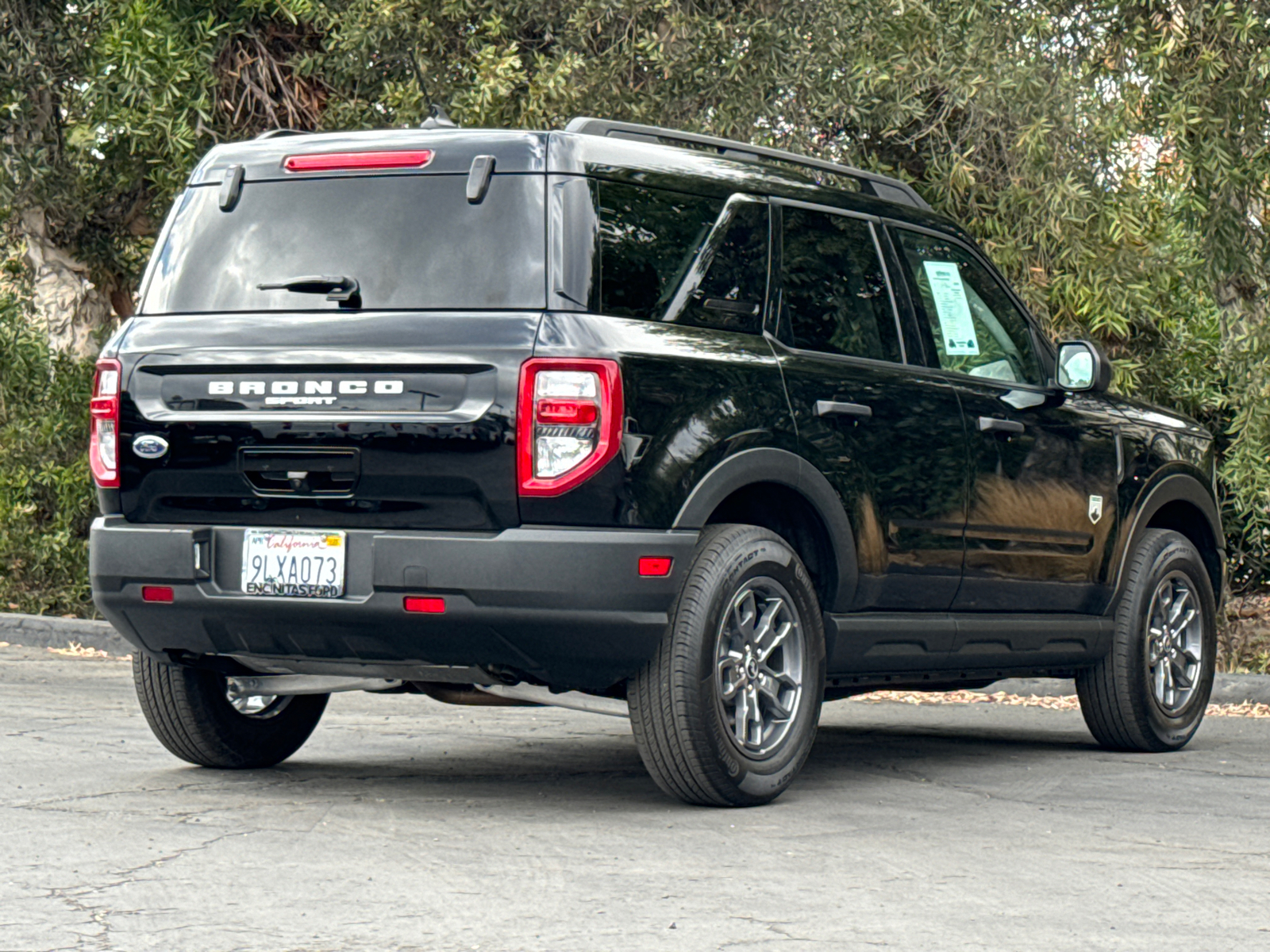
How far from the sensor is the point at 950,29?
10914mm

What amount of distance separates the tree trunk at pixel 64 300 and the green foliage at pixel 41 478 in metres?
0.39

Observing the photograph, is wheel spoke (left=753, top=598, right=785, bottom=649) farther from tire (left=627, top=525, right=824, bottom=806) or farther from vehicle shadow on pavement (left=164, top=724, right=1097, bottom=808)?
vehicle shadow on pavement (left=164, top=724, right=1097, bottom=808)

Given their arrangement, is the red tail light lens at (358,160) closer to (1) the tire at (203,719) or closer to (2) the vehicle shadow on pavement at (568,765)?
(1) the tire at (203,719)

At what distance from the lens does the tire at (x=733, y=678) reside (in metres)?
5.73

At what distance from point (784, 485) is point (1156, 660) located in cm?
270

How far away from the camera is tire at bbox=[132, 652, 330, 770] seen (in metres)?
6.61

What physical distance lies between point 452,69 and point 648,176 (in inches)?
261

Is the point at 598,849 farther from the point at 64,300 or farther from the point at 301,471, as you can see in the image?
the point at 64,300

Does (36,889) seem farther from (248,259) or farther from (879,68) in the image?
(879,68)

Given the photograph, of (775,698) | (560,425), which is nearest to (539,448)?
(560,425)

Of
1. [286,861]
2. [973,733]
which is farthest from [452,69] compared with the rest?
[286,861]

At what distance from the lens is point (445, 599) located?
549 centimetres

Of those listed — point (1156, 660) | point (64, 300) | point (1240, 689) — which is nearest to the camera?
point (1156, 660)

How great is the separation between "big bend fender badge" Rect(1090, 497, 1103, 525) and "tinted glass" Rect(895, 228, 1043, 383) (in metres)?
0.50
